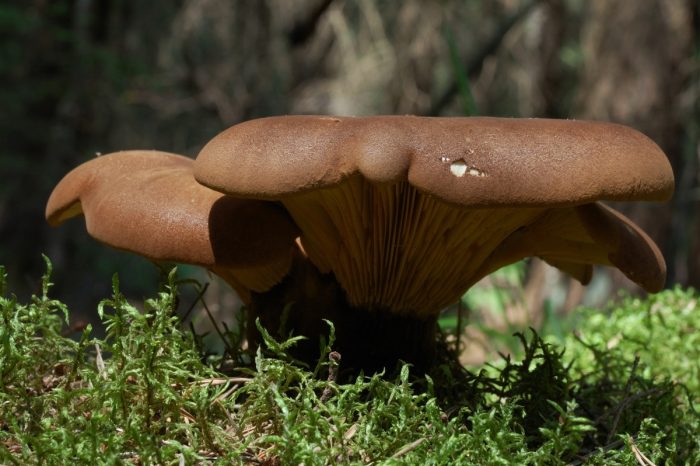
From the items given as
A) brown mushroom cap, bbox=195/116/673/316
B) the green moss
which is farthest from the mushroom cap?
the green moss

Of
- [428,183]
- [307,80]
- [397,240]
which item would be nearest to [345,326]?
[397,240]

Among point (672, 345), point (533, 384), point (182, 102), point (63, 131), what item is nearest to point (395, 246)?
point (533, 384)

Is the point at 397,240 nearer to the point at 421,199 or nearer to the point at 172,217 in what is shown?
the point at 421,199

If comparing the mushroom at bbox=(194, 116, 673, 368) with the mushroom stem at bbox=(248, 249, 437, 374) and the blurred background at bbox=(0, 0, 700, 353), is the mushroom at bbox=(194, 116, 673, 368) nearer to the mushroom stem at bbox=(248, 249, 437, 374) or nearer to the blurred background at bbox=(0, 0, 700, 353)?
the mushroom stem at bbox=(248, 249, 437, 374)

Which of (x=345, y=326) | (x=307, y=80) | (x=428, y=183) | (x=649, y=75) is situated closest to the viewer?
(x=428, y=183)

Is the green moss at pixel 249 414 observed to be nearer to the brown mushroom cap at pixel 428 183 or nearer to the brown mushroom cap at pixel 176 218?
the brown mushroom cap at pixel 176 218

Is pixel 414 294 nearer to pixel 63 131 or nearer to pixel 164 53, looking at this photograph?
pixel 164 53

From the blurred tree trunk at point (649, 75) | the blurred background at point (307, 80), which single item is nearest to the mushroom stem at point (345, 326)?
the blurred background at point (307, 80)
